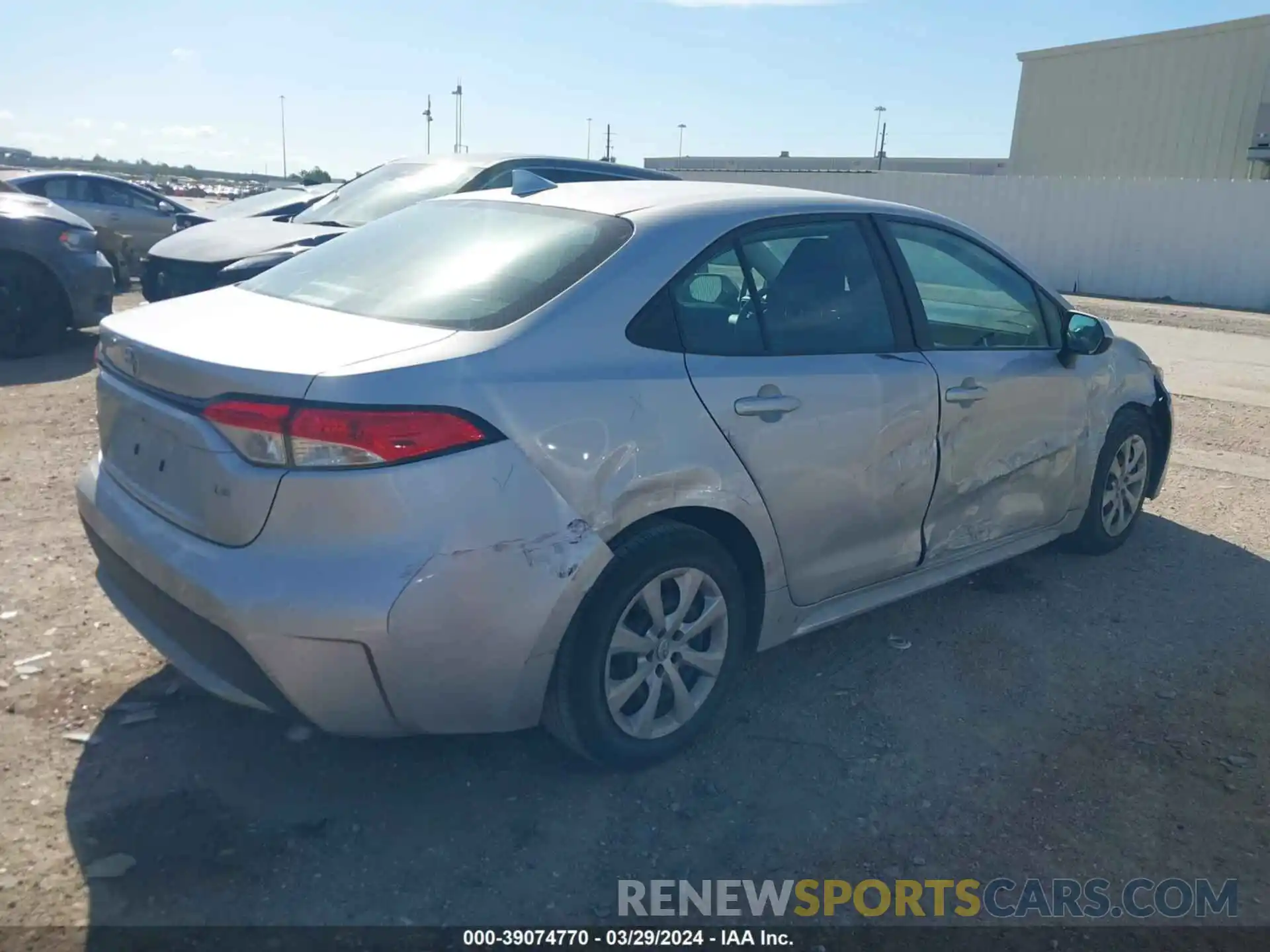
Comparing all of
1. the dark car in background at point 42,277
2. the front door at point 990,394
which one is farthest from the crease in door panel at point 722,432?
the dark car in background at point 42,277

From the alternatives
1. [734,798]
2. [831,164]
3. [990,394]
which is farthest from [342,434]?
[831,164]

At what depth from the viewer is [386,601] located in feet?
8.39

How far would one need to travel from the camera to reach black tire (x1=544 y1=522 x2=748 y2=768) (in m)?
2.94

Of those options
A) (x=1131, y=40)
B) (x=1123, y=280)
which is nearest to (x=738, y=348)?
(x=1123, y=280)

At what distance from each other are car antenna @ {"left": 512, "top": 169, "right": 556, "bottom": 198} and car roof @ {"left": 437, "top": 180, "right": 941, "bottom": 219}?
3 centimetres

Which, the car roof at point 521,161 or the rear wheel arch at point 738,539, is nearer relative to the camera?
the rear wheel arch at point 738,539

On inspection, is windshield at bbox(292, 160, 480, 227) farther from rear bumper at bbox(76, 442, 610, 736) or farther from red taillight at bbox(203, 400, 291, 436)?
rear bumper at bbox(76, 442, 610, 736)

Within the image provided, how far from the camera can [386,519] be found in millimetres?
2559

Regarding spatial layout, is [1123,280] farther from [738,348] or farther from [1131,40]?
[738,348]

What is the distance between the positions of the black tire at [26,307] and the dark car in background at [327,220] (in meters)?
0.73

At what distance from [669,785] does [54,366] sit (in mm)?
7405

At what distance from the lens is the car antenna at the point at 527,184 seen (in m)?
3.80

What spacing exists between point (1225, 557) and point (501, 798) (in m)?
4.00

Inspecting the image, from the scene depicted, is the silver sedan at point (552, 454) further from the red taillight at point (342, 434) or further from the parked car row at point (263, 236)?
the parked car row at point (263, 236)
